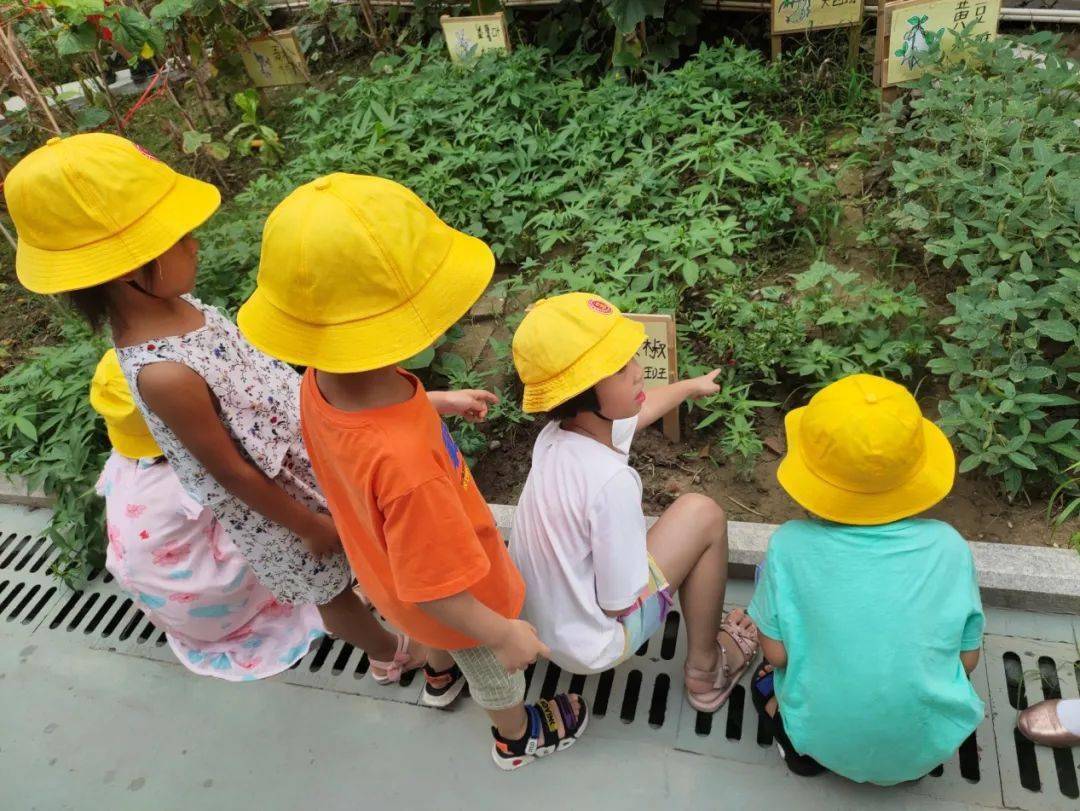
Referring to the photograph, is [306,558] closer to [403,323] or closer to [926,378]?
[403,323]

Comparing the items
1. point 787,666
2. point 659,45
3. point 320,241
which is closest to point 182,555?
point 320,241

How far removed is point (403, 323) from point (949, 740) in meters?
1.33

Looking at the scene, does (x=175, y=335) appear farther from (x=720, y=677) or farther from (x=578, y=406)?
(x=720, y=677)

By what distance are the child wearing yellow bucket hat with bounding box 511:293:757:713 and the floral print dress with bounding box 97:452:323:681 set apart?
90cm

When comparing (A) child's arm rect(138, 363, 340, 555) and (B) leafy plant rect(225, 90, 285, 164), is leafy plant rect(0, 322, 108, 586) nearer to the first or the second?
(A) child's arm rect(138, 363, 340, 555)

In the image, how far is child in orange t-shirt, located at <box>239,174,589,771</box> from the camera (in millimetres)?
1211

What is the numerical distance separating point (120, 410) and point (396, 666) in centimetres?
99

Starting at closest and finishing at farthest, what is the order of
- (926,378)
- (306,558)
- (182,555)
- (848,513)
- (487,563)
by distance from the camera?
(487,563), (848,513), (306,558), (182,555), (926,378)

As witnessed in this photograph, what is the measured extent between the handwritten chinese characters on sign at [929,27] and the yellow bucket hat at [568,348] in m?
2.28

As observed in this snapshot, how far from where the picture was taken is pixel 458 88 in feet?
→ 13.3

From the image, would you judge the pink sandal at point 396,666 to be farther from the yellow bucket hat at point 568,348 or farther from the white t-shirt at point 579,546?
the yellow bucket hat at point 568,348

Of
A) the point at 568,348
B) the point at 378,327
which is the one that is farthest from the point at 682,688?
the point at 378,327

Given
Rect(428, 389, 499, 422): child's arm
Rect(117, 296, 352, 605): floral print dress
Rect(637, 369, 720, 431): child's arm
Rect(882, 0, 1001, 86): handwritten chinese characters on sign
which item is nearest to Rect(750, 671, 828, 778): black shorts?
Rect(637, 369, 720, 431): child's arm

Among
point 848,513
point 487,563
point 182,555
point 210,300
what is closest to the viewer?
point 487,563
